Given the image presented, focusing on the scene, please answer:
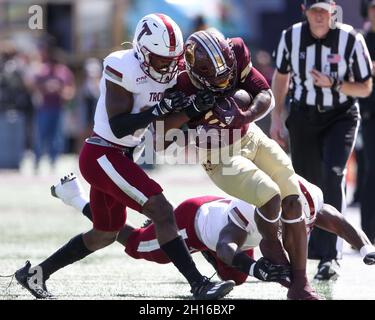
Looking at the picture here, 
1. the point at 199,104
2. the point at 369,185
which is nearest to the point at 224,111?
the point at 199,104

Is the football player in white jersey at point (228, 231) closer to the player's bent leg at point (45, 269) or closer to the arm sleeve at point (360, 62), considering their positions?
the player's bent leg at point (45, 269)

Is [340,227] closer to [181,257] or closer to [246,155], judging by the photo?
[246,155]

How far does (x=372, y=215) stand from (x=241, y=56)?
2.49m

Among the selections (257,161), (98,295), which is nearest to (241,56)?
(257,161)

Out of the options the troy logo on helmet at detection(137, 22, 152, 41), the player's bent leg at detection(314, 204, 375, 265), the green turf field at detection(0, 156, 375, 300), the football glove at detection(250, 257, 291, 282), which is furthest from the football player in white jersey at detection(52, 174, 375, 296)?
the troy logo on helmet at detection(137, 22, 152, 41)

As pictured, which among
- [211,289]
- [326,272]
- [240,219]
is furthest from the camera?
[326,272]

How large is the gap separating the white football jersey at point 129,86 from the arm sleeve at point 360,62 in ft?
5.43

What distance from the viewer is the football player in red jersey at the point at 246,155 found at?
5.56 metres

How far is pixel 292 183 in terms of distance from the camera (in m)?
5.66

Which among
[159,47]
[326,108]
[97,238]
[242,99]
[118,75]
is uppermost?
[159,47]

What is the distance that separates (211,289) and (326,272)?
1382mm

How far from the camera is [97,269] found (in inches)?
277

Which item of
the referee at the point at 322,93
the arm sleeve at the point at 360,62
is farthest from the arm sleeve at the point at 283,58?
the arm sleeve at the point at 360,62

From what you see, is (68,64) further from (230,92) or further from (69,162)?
(230,92)
